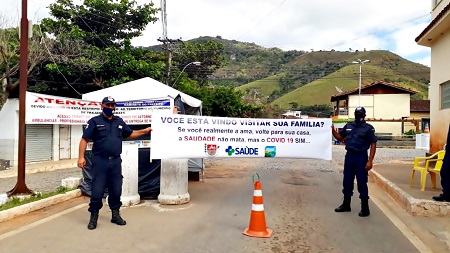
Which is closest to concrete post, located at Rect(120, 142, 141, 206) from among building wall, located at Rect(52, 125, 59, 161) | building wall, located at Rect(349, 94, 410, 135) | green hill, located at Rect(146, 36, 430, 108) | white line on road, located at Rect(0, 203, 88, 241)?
white line on road, located at Rect(0, 203, 88, 241)

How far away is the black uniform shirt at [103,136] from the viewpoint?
5.81 m

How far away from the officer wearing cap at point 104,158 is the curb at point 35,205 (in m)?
1.53

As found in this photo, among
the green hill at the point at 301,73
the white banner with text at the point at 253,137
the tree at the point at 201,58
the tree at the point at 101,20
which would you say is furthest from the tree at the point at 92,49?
the green hill at the point at 301,73

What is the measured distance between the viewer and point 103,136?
584 centimetres

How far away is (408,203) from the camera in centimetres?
688

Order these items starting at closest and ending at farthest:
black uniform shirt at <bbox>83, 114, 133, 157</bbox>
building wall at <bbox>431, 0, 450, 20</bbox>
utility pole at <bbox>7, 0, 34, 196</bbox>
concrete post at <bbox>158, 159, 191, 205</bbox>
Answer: black uniform shirt at <bbox>83, 114, 133, 157</bbox> < concrete post at <bbox>158, 159, 191, 205</bbox> < utility pole at <bbox>7, 0, 34, 196</bbox> < building wall at <bbox>431, 0, 450, 20</bbox>

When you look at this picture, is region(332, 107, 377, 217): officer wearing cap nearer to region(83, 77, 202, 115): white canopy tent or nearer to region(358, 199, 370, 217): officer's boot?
region(358, 199, 370, 217): officer's boot

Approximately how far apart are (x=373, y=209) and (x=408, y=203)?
64cm

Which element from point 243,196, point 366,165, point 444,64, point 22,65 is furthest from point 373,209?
point 22,65

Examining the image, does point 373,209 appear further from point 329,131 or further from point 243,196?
point 243,196

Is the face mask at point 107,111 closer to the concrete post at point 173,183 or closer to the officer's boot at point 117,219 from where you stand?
the officer's boot at point 117,219

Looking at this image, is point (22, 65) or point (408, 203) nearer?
point (408, 203)

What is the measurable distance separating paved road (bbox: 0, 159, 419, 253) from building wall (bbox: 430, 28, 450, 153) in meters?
5.25

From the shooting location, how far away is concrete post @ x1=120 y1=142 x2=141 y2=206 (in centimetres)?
735
